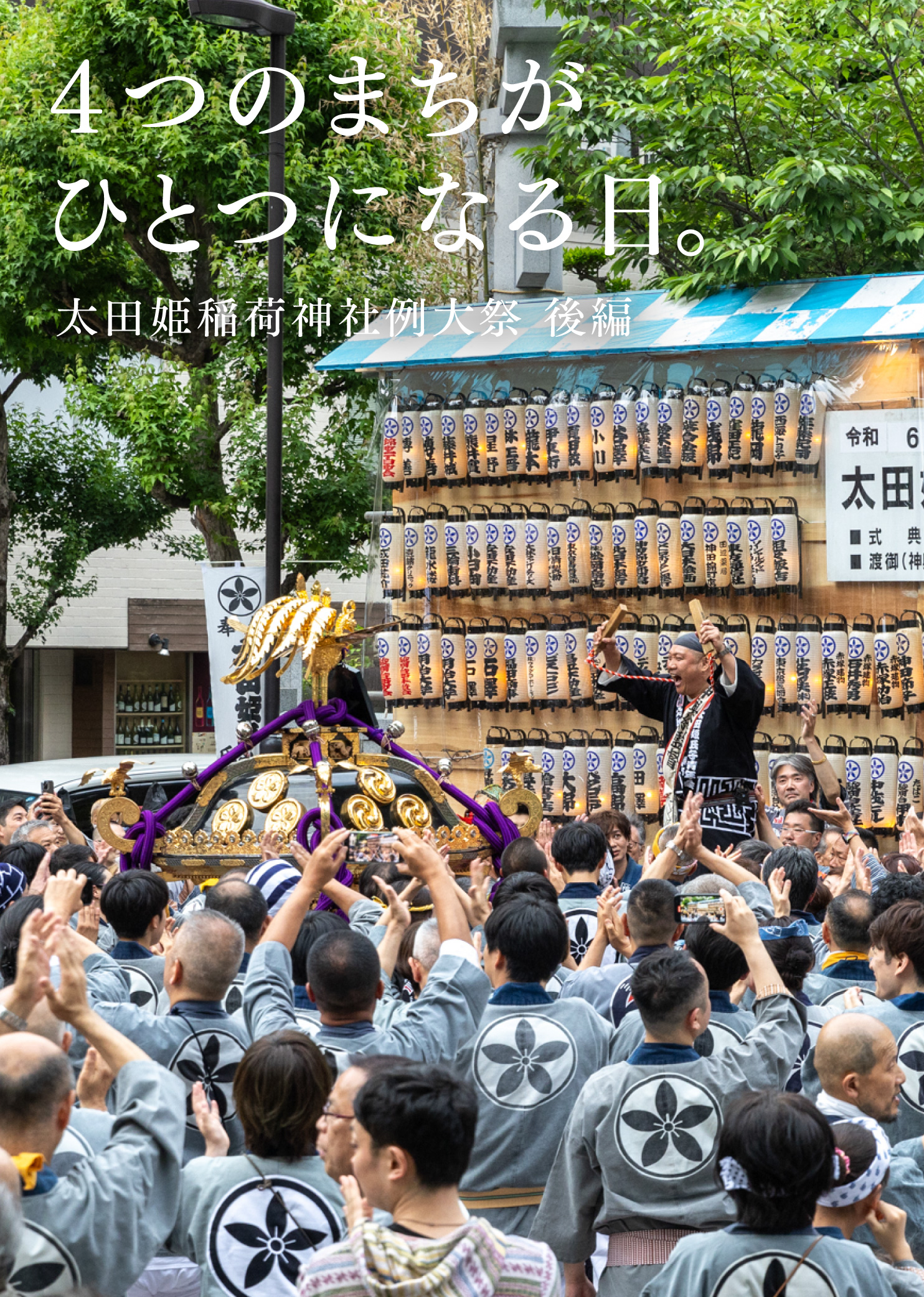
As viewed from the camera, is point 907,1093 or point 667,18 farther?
point 667,18

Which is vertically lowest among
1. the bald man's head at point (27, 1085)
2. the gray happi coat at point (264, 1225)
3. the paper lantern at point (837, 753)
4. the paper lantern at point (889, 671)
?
the gray happi coat at point (264, 1225)

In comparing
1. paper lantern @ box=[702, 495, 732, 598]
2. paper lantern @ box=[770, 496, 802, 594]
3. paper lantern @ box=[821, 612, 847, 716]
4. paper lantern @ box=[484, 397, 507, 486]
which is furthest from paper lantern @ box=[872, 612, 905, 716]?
paper lantern @ box=[484, 397, 507, 486]

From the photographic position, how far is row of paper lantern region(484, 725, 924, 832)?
9.86 meters

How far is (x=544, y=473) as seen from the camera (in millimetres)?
11133

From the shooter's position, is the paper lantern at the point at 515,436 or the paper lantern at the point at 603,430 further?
the paper lantern at the point at 515,436

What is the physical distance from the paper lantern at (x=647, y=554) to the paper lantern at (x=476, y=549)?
3.91 feet

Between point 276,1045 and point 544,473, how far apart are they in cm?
836

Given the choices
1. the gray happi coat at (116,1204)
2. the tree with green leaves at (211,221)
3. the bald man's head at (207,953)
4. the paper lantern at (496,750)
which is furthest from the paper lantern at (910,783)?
the gray happi coat at (116,1204)

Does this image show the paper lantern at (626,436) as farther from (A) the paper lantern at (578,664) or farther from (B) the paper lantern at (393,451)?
(B) the paper lantern at (393,451)

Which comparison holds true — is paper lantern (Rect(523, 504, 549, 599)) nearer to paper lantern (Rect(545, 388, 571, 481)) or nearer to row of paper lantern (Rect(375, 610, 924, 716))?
row of paper lantern (Rect(375, 610, 924, 716))

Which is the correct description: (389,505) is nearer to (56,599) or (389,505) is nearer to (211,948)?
(211,948)

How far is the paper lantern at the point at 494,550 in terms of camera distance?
1124cm

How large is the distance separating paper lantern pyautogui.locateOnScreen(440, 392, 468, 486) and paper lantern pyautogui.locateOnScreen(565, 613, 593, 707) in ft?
4.72

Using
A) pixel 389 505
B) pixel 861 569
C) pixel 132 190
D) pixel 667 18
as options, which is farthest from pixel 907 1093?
pixel 132 190
